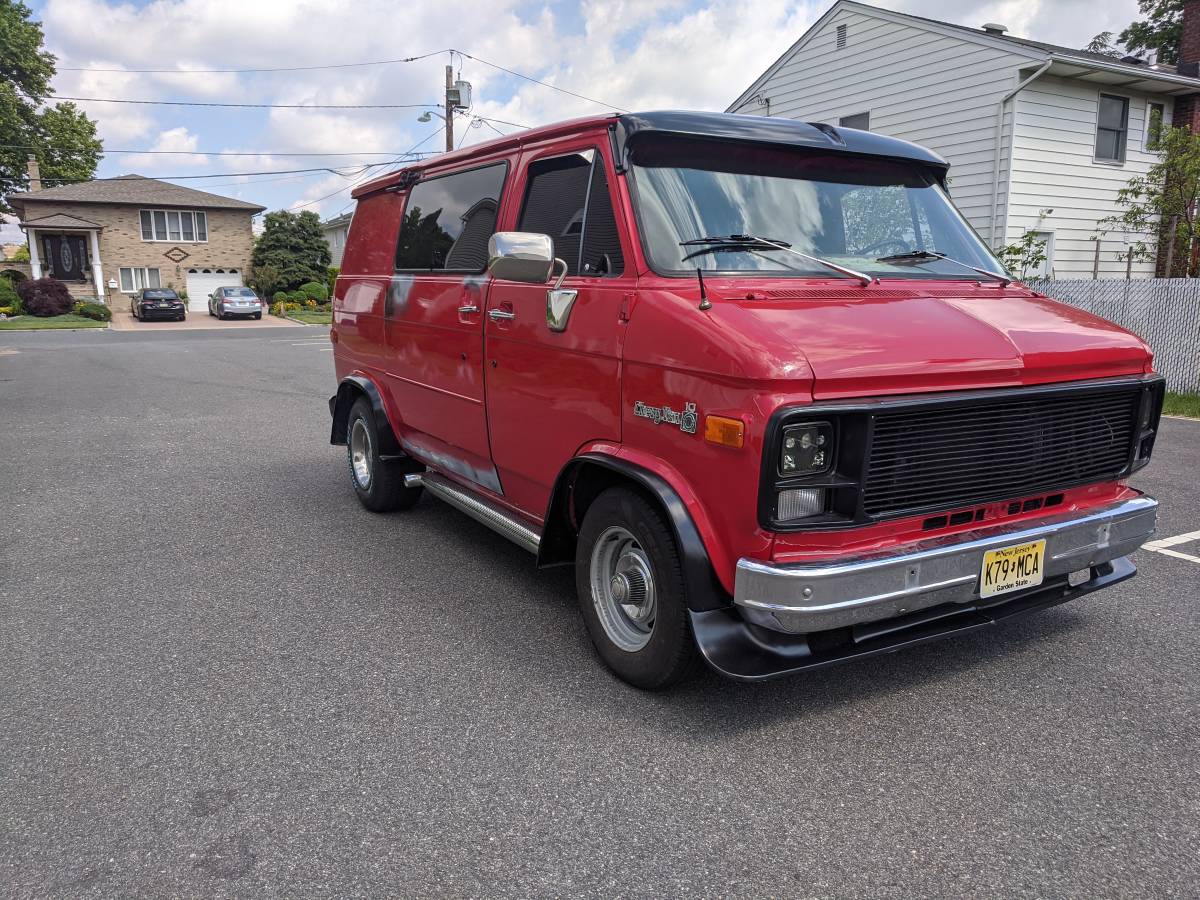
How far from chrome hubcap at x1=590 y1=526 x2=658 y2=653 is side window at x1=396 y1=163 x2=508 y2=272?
5.65 ft

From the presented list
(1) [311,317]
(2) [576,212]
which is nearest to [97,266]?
(1) [311,317]

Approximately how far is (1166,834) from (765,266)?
7.56 feet

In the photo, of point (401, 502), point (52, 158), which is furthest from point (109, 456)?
point (52, 158)

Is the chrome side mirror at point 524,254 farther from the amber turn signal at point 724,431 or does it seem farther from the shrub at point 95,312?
the shrub at point 95,312

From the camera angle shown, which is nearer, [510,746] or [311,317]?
[510,746]

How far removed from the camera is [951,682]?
3564mm

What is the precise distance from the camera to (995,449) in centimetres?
315

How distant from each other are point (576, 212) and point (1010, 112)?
1396 centimetres

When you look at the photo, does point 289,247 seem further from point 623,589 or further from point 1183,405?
point 623,589

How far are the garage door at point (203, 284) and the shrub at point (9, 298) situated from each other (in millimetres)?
8845

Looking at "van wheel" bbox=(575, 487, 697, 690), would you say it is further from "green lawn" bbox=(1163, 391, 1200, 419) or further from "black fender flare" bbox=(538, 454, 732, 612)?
"green lawn" bbox=(1163, 391, 1200, 419)

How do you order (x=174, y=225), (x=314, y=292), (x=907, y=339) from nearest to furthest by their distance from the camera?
(x=907, y=339) → (x=314, y=292) → (x=174, y=225)

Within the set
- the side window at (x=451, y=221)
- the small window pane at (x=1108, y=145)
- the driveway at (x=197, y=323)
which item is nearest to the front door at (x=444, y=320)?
the side window at (x=451, y=221)

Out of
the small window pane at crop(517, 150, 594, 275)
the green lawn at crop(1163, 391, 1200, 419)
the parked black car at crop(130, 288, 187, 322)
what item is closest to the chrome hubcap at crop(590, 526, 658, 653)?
the small window pane at crop(517, 150, 594, 275)
